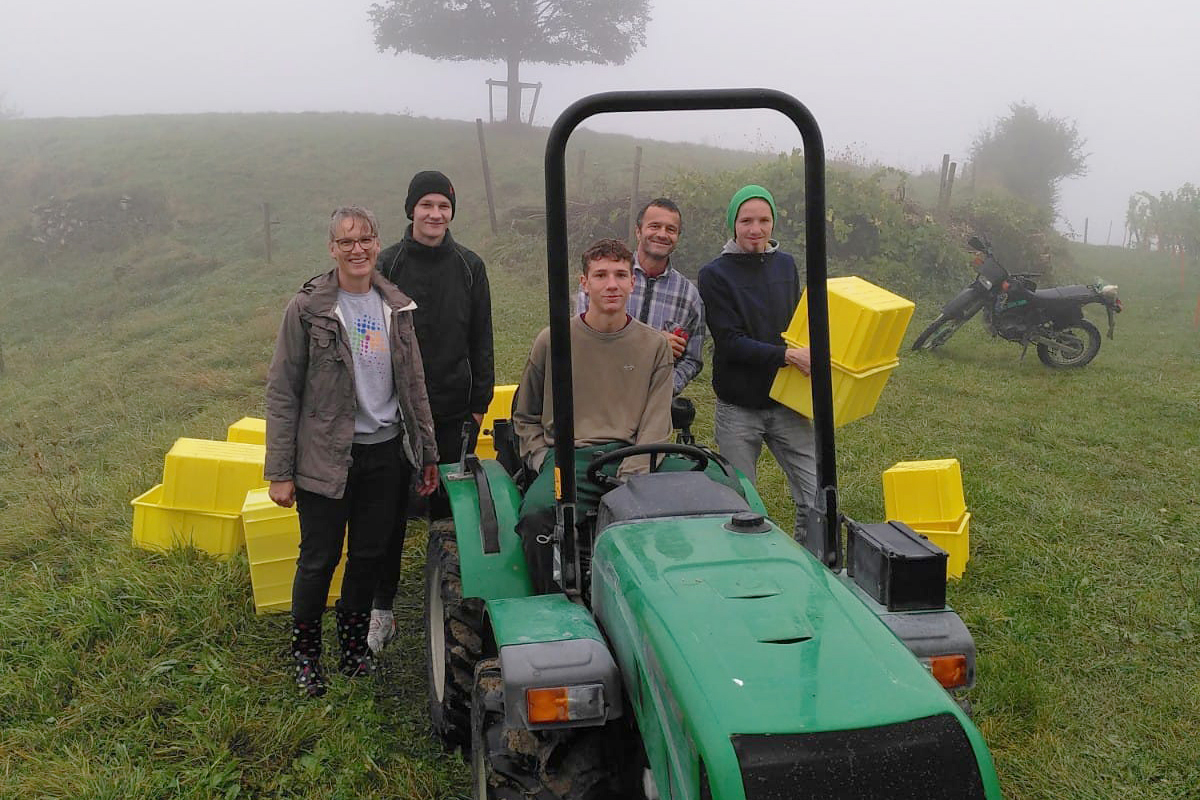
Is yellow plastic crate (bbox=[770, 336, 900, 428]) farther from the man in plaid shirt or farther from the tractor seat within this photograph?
the tractor seat

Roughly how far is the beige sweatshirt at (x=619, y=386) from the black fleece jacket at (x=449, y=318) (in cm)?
81

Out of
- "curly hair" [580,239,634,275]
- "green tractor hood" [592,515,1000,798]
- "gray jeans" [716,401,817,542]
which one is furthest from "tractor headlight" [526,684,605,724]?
"gray jeans" [716,401,817,542]

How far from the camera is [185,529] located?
4406mm

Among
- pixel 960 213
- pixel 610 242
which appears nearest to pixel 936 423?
pixel 610 242

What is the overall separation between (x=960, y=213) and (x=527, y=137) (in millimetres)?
15453

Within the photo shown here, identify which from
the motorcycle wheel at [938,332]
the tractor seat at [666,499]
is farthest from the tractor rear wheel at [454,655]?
the motorcycle wheel at [938,332]

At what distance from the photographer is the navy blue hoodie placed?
396cm

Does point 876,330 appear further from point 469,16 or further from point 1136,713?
point 469,16

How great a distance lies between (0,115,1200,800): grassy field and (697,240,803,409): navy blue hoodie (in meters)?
1.52

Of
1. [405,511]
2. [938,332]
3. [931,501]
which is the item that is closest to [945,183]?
[938,332]

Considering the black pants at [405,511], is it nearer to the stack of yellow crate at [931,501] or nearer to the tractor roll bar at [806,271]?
the tractor roll bar at [806,271]

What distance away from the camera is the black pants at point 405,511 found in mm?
3756

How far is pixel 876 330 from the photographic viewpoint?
3.83m

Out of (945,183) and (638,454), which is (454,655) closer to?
(638,454)
